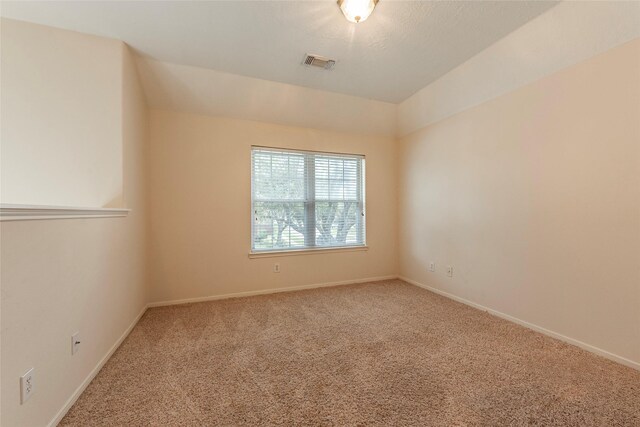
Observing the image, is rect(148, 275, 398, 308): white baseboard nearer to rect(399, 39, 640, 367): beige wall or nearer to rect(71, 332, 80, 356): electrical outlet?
rect(399, 39, 640, 367): beige wall

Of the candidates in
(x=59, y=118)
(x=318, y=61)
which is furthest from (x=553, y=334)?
(x=59, y=118)

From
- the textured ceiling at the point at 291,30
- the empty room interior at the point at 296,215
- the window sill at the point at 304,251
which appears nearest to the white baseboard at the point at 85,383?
the empty room interior at the point at 296,215

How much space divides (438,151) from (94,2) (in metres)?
3.59

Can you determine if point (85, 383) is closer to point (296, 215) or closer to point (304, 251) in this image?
point (304, 251)

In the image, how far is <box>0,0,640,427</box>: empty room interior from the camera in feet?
4.56

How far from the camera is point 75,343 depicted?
1457 mm

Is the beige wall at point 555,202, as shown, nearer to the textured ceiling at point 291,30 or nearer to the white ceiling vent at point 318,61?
the textured ceiling at point 291,30

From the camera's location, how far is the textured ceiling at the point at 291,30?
191 cm

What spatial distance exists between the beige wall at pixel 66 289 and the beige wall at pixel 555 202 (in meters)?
3.43

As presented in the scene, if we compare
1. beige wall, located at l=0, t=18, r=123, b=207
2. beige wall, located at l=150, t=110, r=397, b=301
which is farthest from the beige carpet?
beige wall, located at l=0, t=18, r=123, b=207

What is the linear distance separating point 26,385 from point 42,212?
75cm

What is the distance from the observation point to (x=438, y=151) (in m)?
3.36

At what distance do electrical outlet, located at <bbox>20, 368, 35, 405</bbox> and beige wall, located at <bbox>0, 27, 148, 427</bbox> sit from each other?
0.06 feet

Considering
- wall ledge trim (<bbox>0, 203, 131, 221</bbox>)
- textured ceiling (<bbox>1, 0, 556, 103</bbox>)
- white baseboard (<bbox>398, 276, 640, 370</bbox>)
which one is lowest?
white baseboard (<bbox>398, 276, 640, 370</bbox>)
